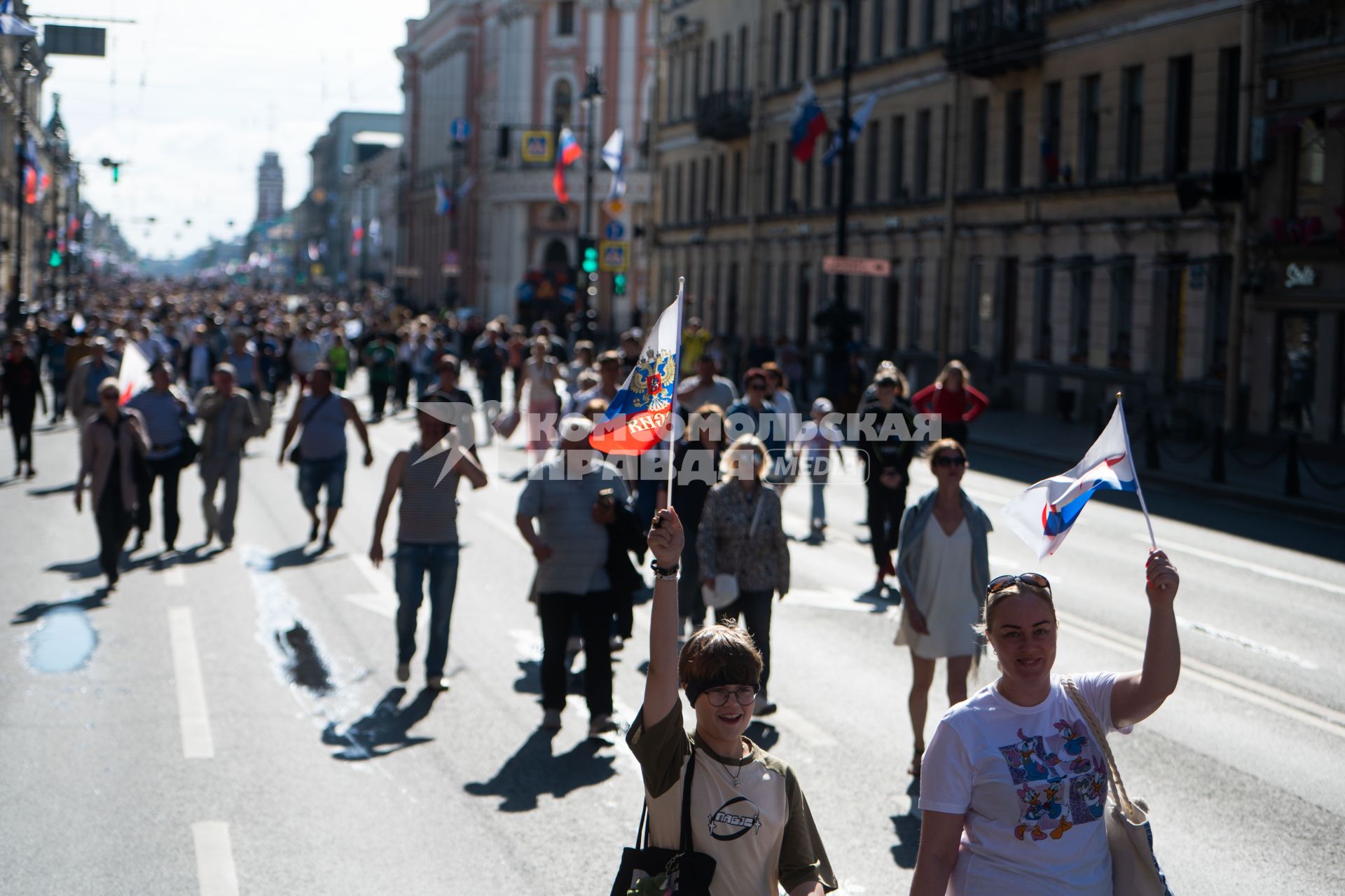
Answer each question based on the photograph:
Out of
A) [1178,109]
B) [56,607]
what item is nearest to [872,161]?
[1178,109]

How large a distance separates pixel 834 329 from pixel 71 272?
79.9 meters

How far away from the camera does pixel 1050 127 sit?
123 feet

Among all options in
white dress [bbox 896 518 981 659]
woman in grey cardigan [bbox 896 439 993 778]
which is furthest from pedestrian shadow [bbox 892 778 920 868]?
white dress [bbox 896 518 981 659]

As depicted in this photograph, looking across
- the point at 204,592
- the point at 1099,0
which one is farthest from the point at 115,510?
the point at 1099,0

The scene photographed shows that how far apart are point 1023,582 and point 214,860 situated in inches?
164

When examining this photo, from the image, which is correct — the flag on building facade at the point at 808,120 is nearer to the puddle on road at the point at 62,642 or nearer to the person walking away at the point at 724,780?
the puddle on road at the point at 62,642

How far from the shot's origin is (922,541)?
8742mm

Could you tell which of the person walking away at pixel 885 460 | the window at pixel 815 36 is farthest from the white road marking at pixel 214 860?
the window at pixel 815 36

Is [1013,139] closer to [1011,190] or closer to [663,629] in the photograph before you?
[1011,190]

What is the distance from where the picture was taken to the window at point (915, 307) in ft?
144

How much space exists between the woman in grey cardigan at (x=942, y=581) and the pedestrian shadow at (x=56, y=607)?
7044mm

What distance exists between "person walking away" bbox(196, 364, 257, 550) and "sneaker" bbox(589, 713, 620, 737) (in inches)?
307

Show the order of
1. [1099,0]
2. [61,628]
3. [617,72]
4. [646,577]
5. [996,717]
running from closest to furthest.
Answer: [996,717] < [61,628] < [646,577] < [1099,0] < [617,72]

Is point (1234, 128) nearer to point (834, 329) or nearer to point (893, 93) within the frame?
point (834, 329)
